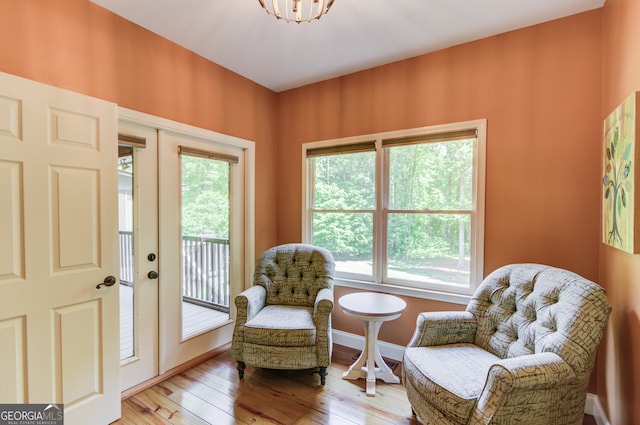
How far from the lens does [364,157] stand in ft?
9.69

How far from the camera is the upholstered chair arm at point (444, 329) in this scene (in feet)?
6.29

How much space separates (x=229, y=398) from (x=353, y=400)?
2.97 feet

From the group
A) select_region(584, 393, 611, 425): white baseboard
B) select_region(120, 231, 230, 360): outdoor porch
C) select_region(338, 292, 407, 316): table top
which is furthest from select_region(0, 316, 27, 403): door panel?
select_region(584, 393, 611, 425): white baseboard

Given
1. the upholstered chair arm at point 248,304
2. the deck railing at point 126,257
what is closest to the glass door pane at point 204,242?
the deck railing at point 126,257

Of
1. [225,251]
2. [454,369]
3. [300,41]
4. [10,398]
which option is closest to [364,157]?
[300,41]

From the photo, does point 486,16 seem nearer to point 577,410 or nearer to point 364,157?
point 364,157

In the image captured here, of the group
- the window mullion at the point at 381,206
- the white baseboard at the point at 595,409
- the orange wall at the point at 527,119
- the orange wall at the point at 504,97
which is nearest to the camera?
the orange wall at the point at 504,97

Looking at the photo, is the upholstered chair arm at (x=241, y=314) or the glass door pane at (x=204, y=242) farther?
the glass door pane at (x=204, y=242)

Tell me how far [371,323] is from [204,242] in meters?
1.69

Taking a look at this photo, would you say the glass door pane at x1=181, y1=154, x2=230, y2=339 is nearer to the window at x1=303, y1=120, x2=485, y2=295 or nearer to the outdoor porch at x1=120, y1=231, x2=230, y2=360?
the outdoor porch at x1=120, y1=231, x2=230, y2=360

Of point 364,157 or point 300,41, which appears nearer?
point 300,41

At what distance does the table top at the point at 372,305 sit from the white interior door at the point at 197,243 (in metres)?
1.28

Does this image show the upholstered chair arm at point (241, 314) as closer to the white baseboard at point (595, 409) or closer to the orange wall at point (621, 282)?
the orange wall at point (621, 282)

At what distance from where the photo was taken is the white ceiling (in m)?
1.97
